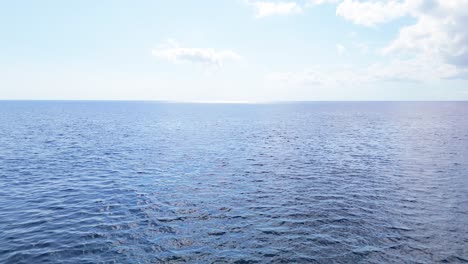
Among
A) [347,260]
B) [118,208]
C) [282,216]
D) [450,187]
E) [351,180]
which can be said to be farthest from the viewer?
[351,180]

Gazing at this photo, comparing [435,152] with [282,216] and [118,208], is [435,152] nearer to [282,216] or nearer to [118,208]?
[282,216]

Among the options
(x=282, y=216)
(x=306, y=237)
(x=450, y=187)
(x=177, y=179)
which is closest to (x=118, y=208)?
(x=177, y=179)

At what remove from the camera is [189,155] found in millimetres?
55156

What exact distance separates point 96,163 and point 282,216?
35259 mm

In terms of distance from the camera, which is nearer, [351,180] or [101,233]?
[101,233]

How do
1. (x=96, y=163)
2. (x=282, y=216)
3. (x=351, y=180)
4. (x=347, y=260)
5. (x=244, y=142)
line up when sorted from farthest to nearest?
(x=244, y=142) < (x=96, y=163) < (x=351, y=180) < (x=282, y=216) < (x=347, y=260)

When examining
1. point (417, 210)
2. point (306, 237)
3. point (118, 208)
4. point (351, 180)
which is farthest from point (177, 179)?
point (417, 210)

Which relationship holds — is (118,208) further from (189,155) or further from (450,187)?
(450,187)

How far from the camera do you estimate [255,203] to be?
96.1 feet

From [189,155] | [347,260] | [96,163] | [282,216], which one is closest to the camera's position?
[347,260]

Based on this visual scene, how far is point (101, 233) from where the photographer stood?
73.9 ft

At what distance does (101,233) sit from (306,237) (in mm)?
16980

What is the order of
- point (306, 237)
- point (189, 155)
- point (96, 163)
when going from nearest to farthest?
1. point (306, 237)
2. point (96, 163)
3. point (189, 155)

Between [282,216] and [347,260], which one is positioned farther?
[282,216]
